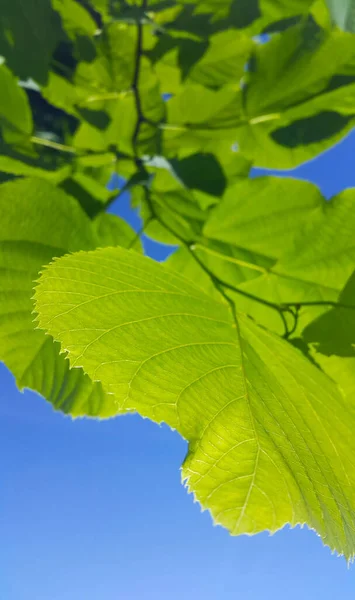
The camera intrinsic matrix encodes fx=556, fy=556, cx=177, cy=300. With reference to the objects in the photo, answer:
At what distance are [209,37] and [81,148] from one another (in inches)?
10.8

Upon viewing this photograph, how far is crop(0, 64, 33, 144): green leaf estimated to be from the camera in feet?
2.71

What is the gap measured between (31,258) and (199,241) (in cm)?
25

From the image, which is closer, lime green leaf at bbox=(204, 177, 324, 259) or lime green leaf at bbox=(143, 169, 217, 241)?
lime green leaf at bbox=(204, 177, 324, 259)

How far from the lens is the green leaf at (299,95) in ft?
2.67

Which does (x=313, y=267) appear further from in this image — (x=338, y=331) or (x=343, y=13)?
(x=343, y=13)

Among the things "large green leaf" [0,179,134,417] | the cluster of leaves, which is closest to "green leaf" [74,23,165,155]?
the cluster of leaves

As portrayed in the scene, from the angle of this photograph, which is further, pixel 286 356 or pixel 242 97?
pixel 242 97

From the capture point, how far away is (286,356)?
475 mm

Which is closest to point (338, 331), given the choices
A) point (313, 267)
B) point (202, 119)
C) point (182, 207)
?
point (313, 267)

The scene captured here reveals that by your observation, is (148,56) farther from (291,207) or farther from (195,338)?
(195,338)

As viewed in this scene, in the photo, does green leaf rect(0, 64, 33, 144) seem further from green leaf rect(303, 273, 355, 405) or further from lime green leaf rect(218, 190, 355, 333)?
green leaf rect(303, 273, 355, 405)

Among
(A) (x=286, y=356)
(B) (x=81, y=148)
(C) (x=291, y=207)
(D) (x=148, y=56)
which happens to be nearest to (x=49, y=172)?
(B) (x=81, y=148)

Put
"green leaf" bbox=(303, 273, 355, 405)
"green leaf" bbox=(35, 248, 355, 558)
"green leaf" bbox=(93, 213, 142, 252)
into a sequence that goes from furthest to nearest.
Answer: "green leaf" bbox=(93, 213, 142, 252)
"green leaf" bbox=(303, 273, 355, 405)
"green leaf" bbox=(35, 248, 355, 558)

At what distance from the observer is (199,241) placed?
0.72 metres
